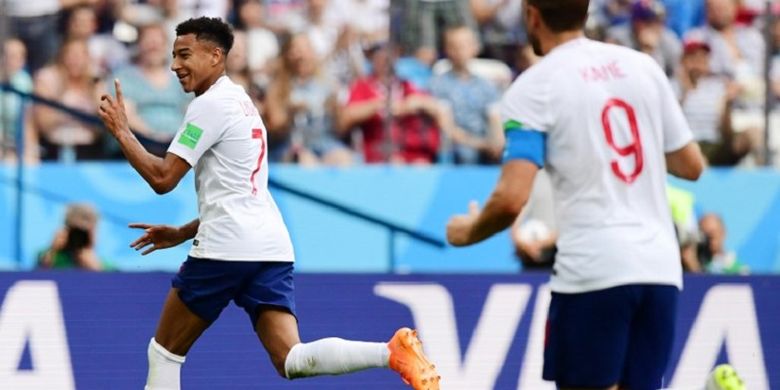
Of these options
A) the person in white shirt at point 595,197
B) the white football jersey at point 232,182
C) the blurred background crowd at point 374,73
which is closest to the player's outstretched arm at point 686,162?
the person in white shirt at point 595,197

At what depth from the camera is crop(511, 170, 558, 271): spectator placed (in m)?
10.7

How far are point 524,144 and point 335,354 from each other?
2345mm

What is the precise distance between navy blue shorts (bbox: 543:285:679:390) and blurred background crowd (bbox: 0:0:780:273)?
544 cm

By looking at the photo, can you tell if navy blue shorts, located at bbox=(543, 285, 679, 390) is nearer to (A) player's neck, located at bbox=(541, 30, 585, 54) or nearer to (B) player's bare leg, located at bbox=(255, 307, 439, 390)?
(A) player's neck, located at bbox=(541, 30, 585, 54)

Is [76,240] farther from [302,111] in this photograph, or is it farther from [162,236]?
[162,236]

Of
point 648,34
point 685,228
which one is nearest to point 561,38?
point 685,228

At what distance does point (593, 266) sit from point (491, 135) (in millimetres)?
6627

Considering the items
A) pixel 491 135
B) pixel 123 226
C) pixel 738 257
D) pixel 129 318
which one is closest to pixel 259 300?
pixel 129 318

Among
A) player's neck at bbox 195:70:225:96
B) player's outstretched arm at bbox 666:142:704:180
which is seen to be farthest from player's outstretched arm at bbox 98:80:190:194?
player's outstretched arm at bbox 666:142:704:180

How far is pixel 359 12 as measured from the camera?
37.8 ft

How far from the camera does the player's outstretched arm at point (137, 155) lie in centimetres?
626

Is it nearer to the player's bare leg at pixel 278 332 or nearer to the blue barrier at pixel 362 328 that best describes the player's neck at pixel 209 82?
the player's bare leg at pixel 278 332

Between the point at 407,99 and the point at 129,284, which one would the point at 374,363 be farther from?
the point at 407,99

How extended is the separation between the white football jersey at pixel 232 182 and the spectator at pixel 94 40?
4327 mm
